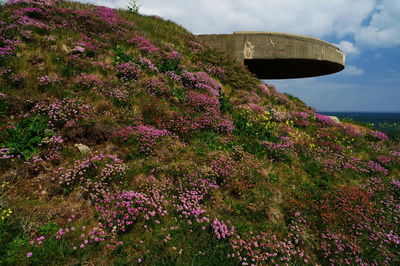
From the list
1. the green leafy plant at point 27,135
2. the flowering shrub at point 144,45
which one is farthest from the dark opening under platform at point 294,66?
the green leafy plant at point 27,135

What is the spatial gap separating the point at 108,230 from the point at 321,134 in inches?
465

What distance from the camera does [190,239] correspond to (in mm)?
4766

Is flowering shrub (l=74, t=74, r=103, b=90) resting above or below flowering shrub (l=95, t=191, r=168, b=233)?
above

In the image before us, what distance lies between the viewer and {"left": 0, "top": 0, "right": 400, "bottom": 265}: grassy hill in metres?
4.65

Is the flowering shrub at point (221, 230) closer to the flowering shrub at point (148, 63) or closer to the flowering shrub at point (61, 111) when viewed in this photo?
the flowering shrub at point (61, 111)

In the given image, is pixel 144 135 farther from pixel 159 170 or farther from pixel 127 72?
pixel 127 72

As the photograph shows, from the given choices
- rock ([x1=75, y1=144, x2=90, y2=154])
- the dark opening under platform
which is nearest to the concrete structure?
the dark opening under platform

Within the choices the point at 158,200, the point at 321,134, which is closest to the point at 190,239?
the point at 158,200

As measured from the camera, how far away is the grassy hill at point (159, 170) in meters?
4.65

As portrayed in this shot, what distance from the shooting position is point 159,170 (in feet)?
22.5

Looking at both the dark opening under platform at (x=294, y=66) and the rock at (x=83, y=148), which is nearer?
the rock at (x=83, y=148)

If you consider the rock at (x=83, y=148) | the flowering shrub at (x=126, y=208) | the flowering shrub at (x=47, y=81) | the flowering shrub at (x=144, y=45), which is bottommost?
the flowering shrub at (x=126, y=208)

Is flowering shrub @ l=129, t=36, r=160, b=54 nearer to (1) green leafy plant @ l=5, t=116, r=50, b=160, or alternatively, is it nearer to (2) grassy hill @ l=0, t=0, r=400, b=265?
(2) grassy hill @ l=0, t=0, r=400, b=265

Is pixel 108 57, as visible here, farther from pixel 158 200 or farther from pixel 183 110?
pixel 158 200
